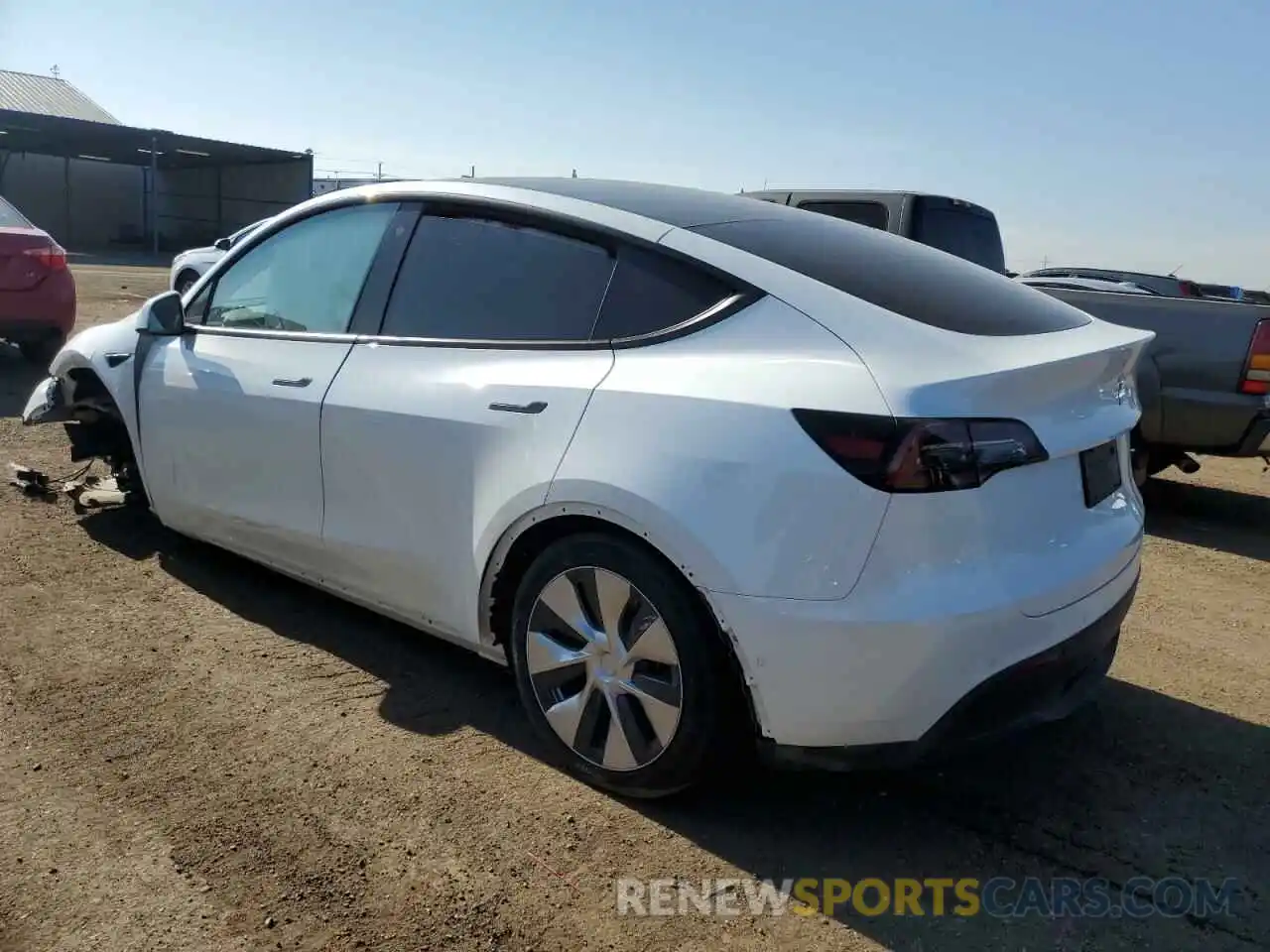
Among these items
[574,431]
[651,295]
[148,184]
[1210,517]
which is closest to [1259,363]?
[1210,517]

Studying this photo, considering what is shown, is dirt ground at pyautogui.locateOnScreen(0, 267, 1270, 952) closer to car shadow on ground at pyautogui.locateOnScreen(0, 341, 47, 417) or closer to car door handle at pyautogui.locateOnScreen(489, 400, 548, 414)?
car door handle at pyautogui.locateOnScreen(489, 400, 548, 414)

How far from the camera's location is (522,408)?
9.85ft

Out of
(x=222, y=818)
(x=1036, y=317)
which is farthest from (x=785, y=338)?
(x=222, y=818)

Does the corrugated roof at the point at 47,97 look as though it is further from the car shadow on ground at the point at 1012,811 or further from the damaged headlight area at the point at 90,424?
the car shadow on ground at the point at 1012,811

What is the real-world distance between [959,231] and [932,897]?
6614 mm

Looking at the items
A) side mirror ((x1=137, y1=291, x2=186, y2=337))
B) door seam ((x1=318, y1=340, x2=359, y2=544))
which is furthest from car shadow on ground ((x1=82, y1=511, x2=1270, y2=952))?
side mirror ((x1=137, y1=291, x2=186, y2=337))

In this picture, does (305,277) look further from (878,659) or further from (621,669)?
(878,659)

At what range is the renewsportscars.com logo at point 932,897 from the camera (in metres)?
2.53

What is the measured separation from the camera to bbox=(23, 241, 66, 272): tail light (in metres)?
8.39

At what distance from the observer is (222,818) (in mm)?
2803

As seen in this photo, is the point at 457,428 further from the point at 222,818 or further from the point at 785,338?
the point at 222,818

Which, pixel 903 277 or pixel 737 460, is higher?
pixel 903 277

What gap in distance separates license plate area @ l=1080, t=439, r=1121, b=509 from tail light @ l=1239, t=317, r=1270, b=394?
3.61 m

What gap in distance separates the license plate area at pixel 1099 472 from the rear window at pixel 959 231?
5191 millimetres
